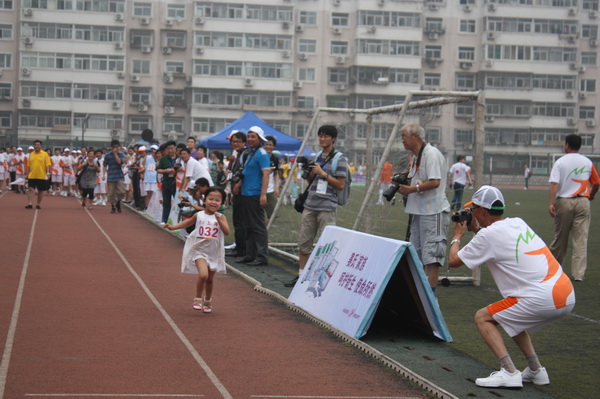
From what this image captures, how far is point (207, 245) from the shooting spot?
388 inches

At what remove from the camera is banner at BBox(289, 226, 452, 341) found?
26.3ft

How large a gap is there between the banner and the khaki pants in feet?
13.5

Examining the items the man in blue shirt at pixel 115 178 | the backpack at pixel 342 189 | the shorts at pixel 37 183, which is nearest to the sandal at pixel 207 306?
the backpack at pixel 342 189

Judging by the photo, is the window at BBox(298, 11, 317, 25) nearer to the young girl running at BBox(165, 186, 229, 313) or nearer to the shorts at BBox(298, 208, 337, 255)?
the shorts at BBox(298, 208, 337, 255)

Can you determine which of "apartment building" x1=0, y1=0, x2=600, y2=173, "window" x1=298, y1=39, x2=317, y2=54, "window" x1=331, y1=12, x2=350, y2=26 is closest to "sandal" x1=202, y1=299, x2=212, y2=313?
"apartment building" x1=0, y1=0, x2=600, y2=173

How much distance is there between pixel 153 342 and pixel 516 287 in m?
3.15

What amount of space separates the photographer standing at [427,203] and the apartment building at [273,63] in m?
55.8

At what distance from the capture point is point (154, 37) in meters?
68.8

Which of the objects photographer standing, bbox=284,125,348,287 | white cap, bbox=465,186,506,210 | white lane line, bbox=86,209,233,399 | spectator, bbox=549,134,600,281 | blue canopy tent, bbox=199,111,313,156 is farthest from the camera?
blue canopy tent, bbox=199,111,313,156

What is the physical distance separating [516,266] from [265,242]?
7.93 metres

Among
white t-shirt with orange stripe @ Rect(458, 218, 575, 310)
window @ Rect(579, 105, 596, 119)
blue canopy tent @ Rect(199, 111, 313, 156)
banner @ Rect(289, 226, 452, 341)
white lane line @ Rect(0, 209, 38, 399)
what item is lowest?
white lane line @ Rect(0, 209, 38, 399)

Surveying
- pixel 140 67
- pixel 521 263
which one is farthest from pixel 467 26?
pixel 521 263

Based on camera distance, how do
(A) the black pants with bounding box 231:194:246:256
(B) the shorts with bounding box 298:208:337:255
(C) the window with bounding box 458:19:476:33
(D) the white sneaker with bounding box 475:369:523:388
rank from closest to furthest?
(D) the white sneaker with bounding box 475:369:523:388 → (B) the shorts with bounding box 298:208:337:255 → (A) the black pants with bounding box 231:194:246:256 → (C) the window with bounding box 458:19:476:33

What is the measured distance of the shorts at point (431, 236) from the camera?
30.9 feet
